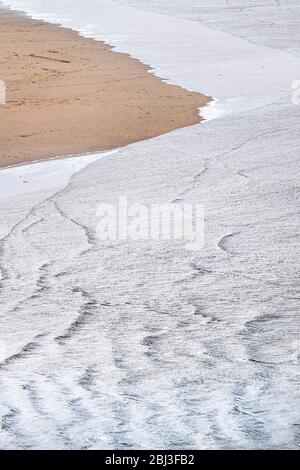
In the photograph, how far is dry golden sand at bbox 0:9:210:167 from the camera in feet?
33.7

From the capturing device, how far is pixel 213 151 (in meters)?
8.80

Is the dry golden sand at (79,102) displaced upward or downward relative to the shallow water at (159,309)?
downward

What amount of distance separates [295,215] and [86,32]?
1423cm

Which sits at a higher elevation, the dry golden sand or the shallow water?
the shallow water

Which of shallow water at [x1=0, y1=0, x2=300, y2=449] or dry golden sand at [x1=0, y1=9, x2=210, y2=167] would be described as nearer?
shallow water at [x1=0, y1=0, x2=300, y2=449]

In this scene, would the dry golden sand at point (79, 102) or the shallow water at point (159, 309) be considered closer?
the shallow water at point (159, 309)

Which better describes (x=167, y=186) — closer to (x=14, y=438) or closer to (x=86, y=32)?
(x=14, y=438)

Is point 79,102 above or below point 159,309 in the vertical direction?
below

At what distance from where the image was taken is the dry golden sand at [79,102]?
10.3 m

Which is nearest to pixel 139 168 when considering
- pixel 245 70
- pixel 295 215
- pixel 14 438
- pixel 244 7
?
pixel 295 215

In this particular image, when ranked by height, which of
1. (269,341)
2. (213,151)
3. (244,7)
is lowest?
(244,7)

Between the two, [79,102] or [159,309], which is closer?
[159,309]

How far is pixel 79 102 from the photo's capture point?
1248 centimetres
